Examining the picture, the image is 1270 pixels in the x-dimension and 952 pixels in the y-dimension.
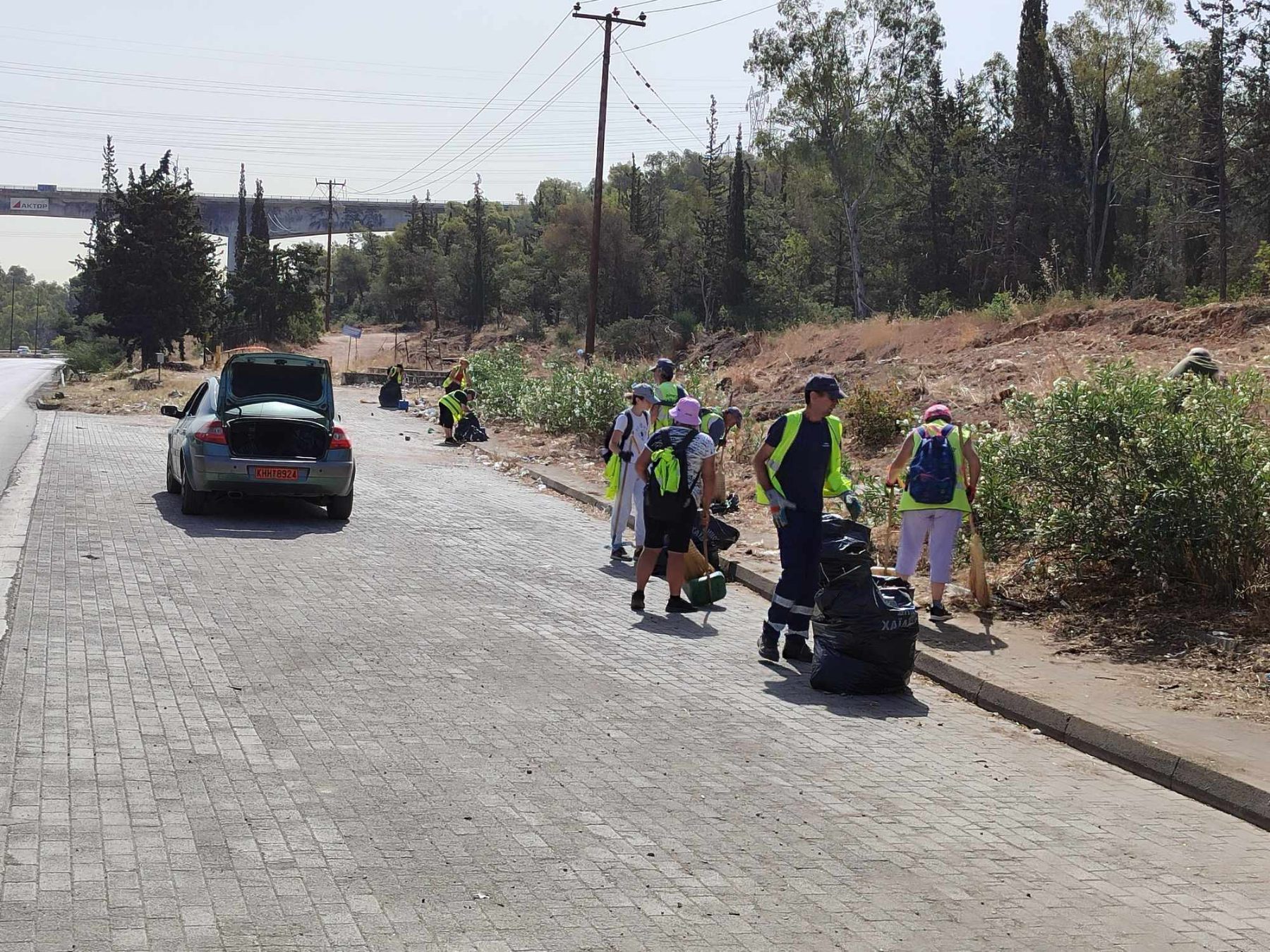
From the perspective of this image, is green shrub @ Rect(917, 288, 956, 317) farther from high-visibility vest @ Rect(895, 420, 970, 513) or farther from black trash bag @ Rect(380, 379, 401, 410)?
high-visibility vest @ Rect(895, 420, 970, 513)

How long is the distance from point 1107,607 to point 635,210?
74282mm

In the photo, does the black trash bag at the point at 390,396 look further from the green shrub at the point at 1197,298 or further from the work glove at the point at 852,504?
the work glove at the point at 852,504

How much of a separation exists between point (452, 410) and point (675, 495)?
1717 cm

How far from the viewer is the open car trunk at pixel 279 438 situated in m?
14.6

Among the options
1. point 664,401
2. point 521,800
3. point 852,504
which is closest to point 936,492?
point 852,504

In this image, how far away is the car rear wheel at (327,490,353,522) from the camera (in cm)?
1493

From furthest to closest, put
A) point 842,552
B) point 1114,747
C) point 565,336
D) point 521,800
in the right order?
point 565,336 < point 842,552 < point 1114,747 < point 521,800

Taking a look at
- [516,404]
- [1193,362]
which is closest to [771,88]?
[516,404]

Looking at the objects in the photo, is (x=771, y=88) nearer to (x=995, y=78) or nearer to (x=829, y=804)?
(x=995, y=78)

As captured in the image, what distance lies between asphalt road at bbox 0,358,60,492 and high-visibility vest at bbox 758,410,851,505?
36.0 ft

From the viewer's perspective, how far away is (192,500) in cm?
1454

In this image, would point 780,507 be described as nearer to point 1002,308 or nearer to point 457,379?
point 457,379

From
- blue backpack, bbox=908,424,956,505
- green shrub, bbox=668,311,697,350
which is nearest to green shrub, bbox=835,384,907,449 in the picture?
blue backpack, bbox=908,424,956,505

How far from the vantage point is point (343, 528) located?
1455 cm
